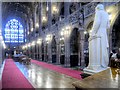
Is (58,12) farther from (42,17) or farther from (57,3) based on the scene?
(42,17)

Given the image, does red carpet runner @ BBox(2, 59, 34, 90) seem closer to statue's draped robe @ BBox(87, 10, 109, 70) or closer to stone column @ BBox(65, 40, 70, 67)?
statue's draped robe @ BBox(87, 10, 109, 70)

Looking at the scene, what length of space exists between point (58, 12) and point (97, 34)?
1988cm

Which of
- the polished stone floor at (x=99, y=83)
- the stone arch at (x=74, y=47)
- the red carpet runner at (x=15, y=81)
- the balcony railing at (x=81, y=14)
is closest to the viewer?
the polished stone floor at (x=99, y=83)

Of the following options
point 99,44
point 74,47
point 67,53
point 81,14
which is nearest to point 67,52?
point 67,53

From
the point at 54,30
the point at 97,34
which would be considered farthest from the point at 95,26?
the point at 54,30

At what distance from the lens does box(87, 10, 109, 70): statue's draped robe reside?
593 centimetres

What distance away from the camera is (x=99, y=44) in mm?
6051

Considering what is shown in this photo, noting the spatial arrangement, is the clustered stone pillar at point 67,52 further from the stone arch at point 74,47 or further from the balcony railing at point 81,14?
the balcony railing at point 81,14

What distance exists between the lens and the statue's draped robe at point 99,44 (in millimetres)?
5926

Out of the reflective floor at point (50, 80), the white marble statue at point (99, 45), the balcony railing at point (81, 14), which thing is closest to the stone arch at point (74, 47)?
the balcony railing at point (81, 14)

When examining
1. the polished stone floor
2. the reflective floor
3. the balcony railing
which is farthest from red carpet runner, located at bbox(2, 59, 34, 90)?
the balcony railing

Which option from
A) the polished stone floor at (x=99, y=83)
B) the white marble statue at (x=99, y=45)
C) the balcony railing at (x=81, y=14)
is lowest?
the polished stone floor at (x=99, y=83)

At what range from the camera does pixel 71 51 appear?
65.8 feet

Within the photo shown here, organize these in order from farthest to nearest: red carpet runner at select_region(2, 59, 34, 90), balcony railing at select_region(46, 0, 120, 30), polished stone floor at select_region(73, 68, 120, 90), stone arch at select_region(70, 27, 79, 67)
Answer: stone arch at select_region(70, 27, 79, 67) → balcony railing at select_region(46, 0, 120, 30) → red carpet runner at select_region(2, 59, 34, 90) → polished stone floor at select_region(73, 68, 120, 90)
